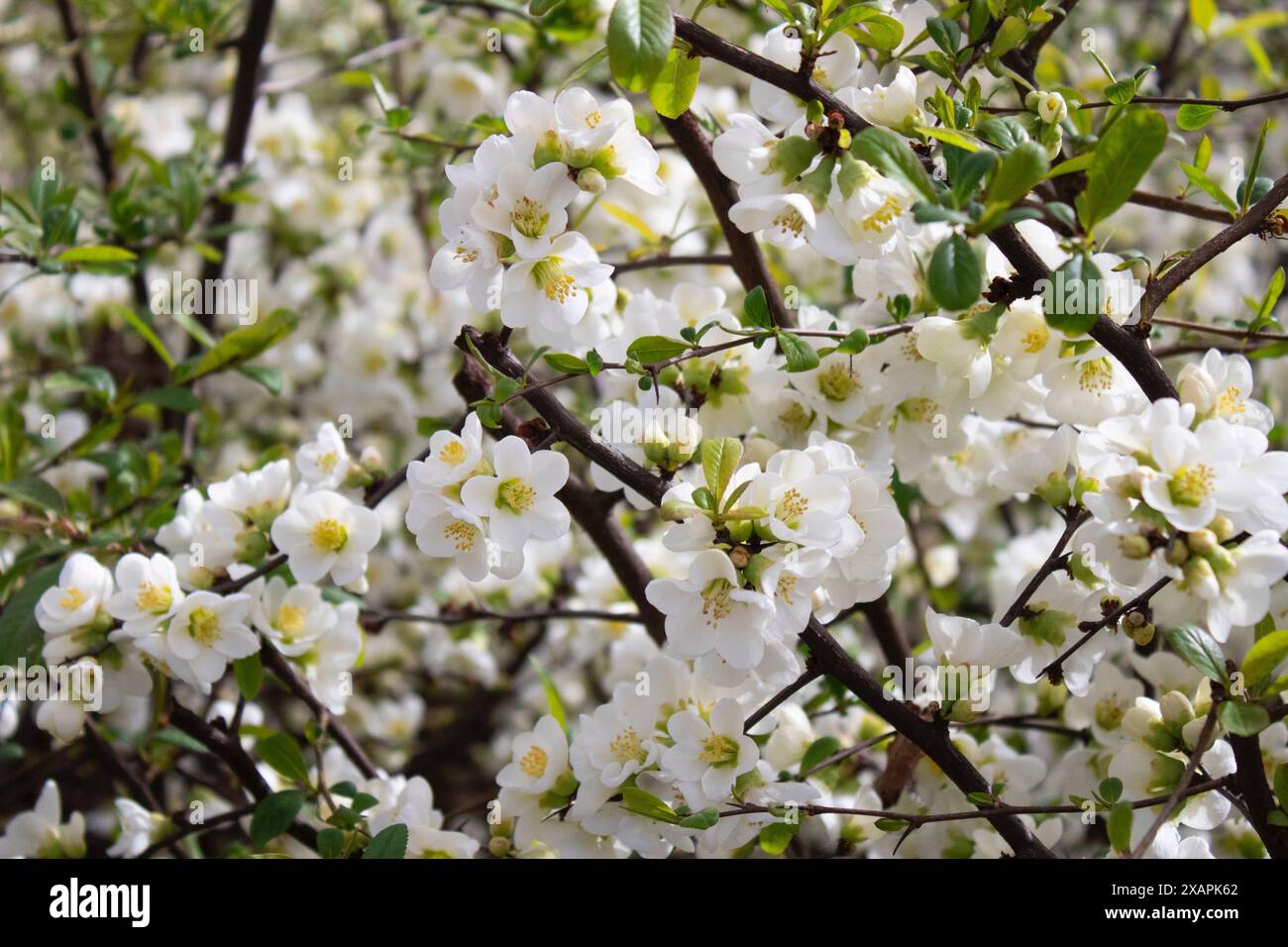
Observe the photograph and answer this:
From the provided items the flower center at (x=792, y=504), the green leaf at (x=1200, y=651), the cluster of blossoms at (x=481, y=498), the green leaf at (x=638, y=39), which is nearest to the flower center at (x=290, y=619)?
the cluster of blossoms at (x=481, y=498)

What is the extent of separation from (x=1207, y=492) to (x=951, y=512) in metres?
1.20

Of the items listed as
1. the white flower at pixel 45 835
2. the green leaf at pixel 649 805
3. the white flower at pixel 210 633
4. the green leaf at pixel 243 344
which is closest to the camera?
the green leaf at pixel 649 805

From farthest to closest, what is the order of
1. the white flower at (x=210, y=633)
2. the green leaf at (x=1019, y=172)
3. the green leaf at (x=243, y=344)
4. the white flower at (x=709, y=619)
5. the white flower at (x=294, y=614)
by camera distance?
1. the green leaf at (x=243, y=344)
2. the white flower at (x=294, y=614)
3. the white flower at (x=210, y=633)
4. the white flower at (x=709, y=619)
5. the green leaf at (x=1019, y=172)

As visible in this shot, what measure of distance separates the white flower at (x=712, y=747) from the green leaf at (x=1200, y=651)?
424 mm

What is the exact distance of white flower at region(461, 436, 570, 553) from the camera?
108cm

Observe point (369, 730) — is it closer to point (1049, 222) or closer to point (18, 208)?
point (18, 208)

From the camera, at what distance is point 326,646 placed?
147 centimetres

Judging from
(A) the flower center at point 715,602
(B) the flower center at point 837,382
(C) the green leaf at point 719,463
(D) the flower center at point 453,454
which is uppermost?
(B) the flower center at point 837,382

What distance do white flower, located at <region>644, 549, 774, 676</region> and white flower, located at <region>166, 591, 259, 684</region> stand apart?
1.77 ft

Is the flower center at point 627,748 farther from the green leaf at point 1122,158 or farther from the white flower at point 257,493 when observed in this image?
the green leaf at point 1122,158

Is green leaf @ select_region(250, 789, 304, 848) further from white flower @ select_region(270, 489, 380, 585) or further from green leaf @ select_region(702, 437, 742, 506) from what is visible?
green leaf @ select_region(702, 437, 742, 506)

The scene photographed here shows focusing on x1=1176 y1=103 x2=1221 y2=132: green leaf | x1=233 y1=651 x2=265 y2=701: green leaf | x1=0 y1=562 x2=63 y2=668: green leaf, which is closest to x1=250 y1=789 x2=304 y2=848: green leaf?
x1=233 y1=651 x2=265 y2=701: green leaf

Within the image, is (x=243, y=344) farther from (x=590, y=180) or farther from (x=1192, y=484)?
(x=1192, y=484)

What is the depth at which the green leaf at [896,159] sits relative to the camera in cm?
96
